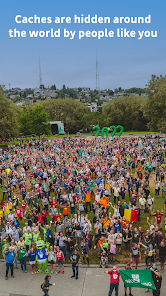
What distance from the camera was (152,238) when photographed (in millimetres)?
8805

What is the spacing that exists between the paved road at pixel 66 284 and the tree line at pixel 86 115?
3401 centimetres

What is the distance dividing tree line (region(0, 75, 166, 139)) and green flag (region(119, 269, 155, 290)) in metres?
34.5

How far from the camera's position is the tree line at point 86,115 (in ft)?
131

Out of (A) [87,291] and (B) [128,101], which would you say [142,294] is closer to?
(A) [87,291]

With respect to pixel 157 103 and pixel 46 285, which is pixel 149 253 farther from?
pixel 157 103

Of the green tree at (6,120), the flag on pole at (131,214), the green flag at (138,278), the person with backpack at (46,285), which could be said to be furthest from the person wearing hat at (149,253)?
the green tree at (6,120)

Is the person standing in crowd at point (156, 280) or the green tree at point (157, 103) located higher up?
the green tree at point (157, 103)

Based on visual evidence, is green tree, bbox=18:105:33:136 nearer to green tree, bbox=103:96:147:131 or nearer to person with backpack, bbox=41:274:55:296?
green tree, bbox=103:96:147:131

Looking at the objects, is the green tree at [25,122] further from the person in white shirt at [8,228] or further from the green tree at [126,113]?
the person in white shirt at [8,228]

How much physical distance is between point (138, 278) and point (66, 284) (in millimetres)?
2640

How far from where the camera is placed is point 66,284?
7.94 metres

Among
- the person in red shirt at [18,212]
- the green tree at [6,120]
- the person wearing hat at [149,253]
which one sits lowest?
the person wearing hat at [149,253]

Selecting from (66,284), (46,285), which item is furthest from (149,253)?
(46,285)

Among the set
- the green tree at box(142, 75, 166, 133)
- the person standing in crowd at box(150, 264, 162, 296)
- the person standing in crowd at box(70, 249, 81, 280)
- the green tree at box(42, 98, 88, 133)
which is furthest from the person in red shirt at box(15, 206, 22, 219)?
the green tree at box(42, 98, 88, 133)
